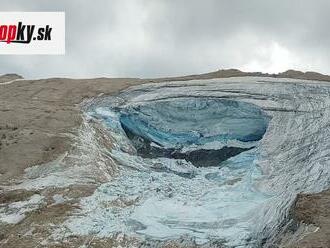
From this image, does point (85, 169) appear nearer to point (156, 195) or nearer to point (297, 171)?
point (156, 195)

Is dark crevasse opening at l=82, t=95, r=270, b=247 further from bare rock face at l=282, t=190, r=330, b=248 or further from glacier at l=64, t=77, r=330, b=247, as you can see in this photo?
bare rock face at l=282, t=190, r=330, b=248

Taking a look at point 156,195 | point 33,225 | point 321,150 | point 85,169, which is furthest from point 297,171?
point 33,225

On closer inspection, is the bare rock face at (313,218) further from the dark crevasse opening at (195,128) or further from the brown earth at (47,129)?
the dark crevasse opening at (195,128)

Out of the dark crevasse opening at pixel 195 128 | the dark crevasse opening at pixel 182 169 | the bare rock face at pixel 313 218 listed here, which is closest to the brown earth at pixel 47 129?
the bare rock face at pixel 313 218

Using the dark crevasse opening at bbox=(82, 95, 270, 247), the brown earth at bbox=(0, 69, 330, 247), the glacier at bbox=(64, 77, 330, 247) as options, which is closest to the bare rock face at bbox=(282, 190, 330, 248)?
the brown earth at bbox=(0, 69, 330, 247)

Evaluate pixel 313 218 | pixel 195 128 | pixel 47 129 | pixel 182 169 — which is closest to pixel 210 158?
pixel 182 169

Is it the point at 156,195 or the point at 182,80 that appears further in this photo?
the point at 182,80
